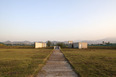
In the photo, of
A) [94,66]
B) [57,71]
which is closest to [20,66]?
[57,71]

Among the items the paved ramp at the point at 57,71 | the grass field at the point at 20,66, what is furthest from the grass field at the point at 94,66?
the grass field at the point at 20,66

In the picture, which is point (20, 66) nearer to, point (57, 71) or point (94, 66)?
point (57, 71)

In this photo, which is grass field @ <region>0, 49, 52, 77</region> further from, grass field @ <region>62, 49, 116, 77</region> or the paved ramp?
grass field @ <region>62, 49, 116, 77</region>

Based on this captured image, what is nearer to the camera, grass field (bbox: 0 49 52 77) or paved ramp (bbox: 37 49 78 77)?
paved ramp (bbox: 37 49 78 77)

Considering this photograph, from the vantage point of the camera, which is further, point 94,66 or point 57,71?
point 94,66

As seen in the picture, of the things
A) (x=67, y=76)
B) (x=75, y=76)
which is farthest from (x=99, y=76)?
(x=67, y=76)

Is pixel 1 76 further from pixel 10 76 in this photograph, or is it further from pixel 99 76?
pixel 99 76

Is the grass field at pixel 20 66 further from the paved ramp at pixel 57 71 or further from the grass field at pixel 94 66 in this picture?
the grass field at pixel 94 66

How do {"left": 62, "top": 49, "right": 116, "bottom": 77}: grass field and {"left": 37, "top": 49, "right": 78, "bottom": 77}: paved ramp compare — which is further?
{"left": 62, "top": 49, "right": 116, "bottom": 77}: grass field

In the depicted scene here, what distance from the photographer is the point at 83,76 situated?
251 inches

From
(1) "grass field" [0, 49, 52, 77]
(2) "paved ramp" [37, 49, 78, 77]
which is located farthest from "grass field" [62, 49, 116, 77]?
(1) "grass field" [0, 49, 52, 77]

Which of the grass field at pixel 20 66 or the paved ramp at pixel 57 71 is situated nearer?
the paved ramp at pixel 57 71

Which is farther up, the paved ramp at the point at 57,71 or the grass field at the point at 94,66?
the paved ramp at the point at 57,71

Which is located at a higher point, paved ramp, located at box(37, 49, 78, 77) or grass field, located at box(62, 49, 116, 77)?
paved ramp, located at box(37, 49, 78, 77)
